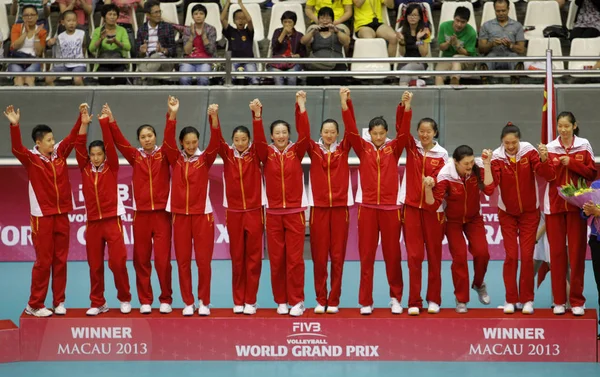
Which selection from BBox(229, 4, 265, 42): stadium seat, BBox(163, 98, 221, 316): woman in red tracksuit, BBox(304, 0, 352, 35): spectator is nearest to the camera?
BBox(163, 98, 221, 316): woman in red tracksuit

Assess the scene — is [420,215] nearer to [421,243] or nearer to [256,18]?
[421,243]

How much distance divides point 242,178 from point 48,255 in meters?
1.64

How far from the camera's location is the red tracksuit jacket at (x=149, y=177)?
7816mm

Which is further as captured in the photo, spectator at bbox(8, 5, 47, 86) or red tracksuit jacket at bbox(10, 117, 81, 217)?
spectator at bbox(8, 5, 47, 86)

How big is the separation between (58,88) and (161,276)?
4.72 metres

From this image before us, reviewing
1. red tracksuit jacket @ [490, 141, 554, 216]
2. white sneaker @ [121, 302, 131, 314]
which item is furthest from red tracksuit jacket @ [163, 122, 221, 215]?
red tracksuit jacket @ [490, 141, 554, 216]

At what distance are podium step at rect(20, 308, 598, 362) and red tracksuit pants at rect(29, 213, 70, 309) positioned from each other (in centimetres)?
24

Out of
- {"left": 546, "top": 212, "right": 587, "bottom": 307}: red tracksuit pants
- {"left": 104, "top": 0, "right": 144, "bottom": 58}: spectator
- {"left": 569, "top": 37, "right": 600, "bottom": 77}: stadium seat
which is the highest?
{"left": 104, "top": 0, "right": 144, "bottom": 58}: spectator

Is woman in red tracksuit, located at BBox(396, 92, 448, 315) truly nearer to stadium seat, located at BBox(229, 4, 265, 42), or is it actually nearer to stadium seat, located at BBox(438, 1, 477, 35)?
stadium seat, located at BBox(438, 1, 477, 35)

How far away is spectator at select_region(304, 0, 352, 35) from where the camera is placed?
Answer: 41.8 feet

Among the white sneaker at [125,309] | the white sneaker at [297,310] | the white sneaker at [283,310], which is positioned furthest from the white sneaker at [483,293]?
the white sneaker at [125,309]

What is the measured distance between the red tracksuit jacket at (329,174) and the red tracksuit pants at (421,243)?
50cm

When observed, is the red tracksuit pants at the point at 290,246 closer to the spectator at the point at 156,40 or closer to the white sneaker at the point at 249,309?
the white sneaker at the point at 249,309

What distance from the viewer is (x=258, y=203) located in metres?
7.83
